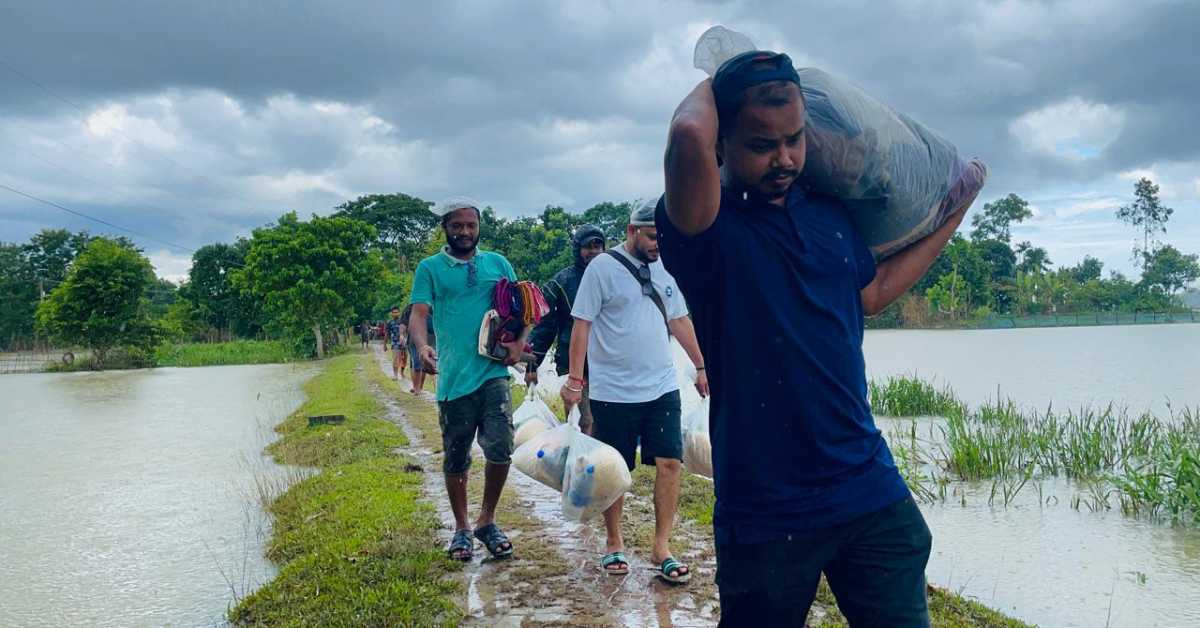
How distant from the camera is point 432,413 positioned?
12883mm

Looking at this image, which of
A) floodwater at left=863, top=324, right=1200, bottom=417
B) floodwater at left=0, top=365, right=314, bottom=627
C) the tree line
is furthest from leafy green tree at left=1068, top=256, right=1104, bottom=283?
floodwater at left=0, top=365, right=314, bottom=627

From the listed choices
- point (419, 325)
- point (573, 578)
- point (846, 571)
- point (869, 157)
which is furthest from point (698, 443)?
point (869, 157)

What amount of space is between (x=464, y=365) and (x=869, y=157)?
3.04 metres

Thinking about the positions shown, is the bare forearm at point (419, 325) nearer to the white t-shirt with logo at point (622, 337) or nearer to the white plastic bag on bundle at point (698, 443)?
the white t-shirt with logo at point (622, 337)

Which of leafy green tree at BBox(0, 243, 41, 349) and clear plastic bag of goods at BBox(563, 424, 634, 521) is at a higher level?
leafy green tree at BBox(0, 243, 41, 349)

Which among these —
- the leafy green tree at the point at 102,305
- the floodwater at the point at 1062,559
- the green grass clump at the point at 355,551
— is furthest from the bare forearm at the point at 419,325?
the leafy green tree at the point at 102,305

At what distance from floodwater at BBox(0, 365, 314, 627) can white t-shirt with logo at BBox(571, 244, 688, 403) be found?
2.36m

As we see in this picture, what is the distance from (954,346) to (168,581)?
33.2 metres

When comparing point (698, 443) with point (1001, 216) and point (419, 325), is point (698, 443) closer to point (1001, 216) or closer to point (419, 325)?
point (419, 325)

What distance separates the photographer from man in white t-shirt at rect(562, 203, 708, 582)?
14.2 ft

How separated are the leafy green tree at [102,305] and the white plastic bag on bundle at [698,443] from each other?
34141 millimetres

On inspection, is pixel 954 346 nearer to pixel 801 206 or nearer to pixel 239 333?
pixel 801 206

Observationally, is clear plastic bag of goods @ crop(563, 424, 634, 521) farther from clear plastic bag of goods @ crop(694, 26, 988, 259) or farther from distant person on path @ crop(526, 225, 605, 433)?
clear plastic bag of goods @ crop(694, 26, 988, 259)

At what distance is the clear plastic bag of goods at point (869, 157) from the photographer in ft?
6.18
